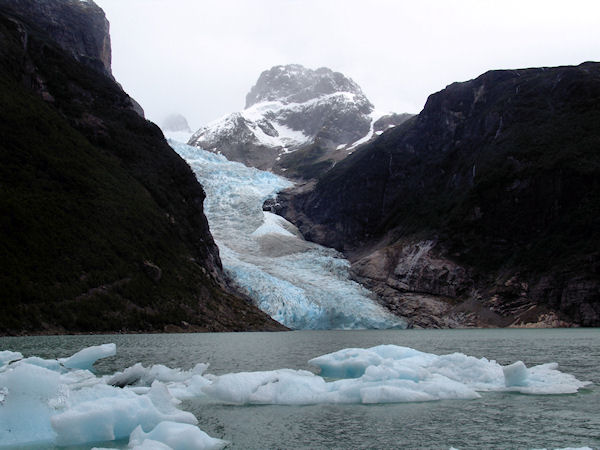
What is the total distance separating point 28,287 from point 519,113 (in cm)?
9413

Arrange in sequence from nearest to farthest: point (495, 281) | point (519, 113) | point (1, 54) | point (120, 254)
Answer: point (120, 254) < point (1, 54) < point (495, 281) < point (519, 113)

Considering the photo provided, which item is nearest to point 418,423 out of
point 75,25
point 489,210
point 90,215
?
point 90,215

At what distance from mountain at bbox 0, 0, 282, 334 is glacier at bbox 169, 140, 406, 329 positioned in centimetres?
687

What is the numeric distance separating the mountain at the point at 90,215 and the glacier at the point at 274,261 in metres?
6.87

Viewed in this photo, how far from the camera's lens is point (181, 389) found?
19.4 metres

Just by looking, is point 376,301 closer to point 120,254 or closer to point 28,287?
point 120,254

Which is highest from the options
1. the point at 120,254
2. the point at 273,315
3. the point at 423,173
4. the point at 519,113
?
the point at 519,113

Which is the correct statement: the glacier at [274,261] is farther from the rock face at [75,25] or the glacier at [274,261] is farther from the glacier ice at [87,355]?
the glacier ice at [87,355]

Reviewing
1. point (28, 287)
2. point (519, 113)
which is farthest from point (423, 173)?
point (28, 287)

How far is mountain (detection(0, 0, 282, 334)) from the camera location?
50469mm

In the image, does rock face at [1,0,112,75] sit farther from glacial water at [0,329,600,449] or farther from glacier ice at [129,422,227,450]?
glacier ice at [129,422,227,450]

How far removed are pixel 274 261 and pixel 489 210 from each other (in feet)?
134

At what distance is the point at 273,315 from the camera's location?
83500mm

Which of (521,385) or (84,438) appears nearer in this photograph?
(84,438)
